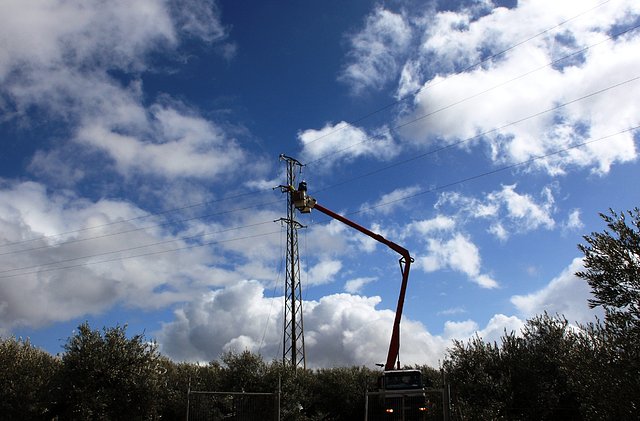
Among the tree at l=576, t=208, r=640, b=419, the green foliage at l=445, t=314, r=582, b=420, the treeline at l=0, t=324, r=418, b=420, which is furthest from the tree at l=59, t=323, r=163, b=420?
the tree at l=576, t=208, r=640, b=419

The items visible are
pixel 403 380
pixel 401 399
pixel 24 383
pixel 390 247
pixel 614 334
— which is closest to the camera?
pixel 614 334

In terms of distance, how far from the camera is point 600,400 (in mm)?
10930

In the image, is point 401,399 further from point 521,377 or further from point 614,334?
point 614,334

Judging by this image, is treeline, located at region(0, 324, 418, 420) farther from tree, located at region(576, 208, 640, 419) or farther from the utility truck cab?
tree, located at region(576, 208, 640, 419)

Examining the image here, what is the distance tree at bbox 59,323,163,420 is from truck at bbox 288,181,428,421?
11355mm

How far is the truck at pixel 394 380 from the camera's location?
21.5 metres

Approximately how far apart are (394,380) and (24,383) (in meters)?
19.2

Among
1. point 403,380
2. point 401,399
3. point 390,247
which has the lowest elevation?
point 401,399

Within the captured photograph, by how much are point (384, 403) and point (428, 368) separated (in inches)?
650

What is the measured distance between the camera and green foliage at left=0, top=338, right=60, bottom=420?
2442 cm

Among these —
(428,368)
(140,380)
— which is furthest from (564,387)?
(140,380)

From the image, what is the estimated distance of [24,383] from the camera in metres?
25.7

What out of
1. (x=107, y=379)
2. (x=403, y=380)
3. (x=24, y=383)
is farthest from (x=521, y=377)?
(x=24, y=383)

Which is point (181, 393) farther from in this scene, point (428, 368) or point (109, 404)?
point (428, 368)
